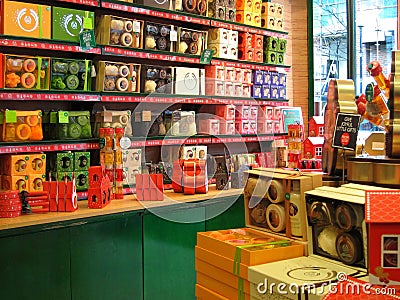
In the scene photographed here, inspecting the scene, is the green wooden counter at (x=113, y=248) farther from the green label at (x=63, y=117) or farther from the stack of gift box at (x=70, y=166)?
the green label at (x=63, y=117)

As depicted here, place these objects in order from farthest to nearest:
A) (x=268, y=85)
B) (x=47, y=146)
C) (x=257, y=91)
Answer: (x=268, y=85) < (x=257, y=91) < (x=47, y=146)

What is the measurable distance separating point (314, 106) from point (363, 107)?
382cm

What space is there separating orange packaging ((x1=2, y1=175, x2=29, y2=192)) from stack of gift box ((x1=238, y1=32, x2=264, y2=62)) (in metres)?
2.41

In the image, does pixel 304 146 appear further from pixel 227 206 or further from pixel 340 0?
pixel 340 0

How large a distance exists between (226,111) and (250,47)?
73cm

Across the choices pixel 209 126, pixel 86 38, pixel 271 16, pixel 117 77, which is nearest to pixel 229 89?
pixel 209 126

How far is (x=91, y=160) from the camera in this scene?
4.07 m

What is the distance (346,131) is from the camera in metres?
2.23

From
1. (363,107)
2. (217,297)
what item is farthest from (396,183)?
(217,297)

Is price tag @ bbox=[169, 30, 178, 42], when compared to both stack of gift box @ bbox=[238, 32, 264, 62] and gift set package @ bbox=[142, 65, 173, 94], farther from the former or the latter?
stack of gift box @ bbox=[238, 32, 264, 62]

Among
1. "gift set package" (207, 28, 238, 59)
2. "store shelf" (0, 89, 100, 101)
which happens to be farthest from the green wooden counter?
"gift set package" (207, 28, 238, 59)

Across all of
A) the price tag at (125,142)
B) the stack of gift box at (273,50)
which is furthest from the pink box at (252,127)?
the price tag at (125,142)

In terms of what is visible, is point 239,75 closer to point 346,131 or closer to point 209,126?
point 209,126

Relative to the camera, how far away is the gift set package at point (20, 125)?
11.3ft
